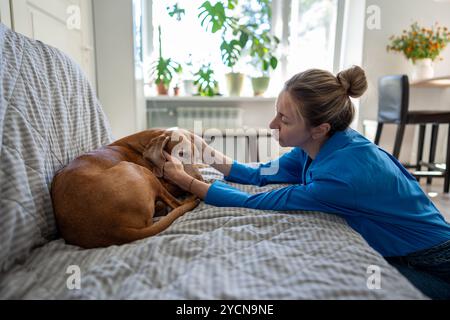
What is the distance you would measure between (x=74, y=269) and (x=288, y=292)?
50 cm

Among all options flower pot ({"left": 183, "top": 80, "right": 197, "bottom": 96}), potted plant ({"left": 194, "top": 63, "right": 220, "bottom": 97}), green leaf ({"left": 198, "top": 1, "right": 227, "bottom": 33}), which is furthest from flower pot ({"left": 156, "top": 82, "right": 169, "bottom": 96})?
green leaf ({"left": 198, "top": 1, "right": 227, "bottom": 33})

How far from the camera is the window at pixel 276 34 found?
372cm

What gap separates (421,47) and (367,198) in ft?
11.4

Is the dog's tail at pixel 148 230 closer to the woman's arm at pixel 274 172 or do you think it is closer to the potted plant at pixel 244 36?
the woman's arm at pixel 274 172

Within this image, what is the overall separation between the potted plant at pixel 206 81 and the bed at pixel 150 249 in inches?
98.7

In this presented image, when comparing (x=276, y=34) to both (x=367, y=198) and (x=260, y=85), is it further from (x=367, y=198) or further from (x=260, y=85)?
(x=367, y=198)

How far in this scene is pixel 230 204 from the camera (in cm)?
116

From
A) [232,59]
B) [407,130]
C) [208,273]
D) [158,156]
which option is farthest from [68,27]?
[407,130]

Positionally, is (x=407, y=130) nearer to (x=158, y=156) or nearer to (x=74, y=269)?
(x=158, y=156)

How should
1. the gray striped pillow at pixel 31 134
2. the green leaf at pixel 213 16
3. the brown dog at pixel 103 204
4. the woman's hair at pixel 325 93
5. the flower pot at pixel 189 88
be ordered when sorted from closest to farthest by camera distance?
the gray striped pillow at pixel 31 134, the brown dog at pixel 103 204, the woman's hair at pixel 325 93, the green leaf at pixel 213 16, the flower pot at pixel 189 88

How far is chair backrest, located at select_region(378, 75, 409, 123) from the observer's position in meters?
2.96

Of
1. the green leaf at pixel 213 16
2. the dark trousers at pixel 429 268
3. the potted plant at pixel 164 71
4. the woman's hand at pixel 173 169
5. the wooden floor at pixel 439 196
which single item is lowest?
the wooden floor at pixel 439 196

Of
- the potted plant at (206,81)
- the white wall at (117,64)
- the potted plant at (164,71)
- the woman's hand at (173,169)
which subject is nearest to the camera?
the woman's hand at (173,169)

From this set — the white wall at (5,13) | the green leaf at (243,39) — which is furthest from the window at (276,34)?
the white wall at (5,13)
